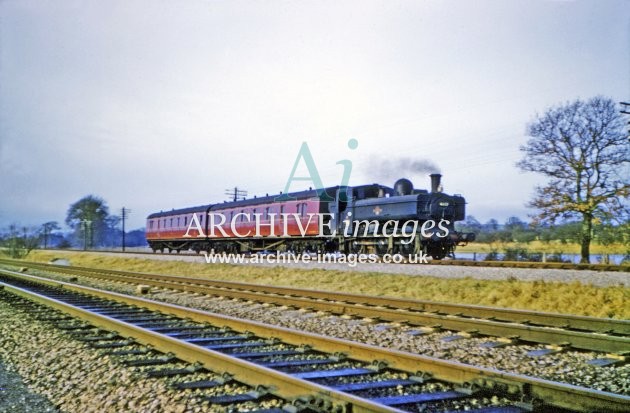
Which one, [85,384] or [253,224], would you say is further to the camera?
[253,224]

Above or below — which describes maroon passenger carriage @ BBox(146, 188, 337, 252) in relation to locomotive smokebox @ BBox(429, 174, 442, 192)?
below

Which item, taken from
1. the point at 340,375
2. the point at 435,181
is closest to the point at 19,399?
the point at 340,375

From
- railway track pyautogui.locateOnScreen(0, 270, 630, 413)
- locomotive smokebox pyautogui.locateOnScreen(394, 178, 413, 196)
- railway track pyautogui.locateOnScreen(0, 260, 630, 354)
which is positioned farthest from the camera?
locomotive smokebox pyautogui.locateOnScreen(394, 178, 413, 196)

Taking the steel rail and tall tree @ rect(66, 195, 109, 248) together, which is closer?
the steel rail

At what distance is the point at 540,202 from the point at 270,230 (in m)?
14.2

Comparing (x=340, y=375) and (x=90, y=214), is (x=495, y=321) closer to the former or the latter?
(x=340, y=375)

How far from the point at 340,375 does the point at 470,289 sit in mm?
8089

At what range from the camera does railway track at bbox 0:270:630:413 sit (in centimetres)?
372

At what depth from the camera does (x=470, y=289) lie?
11750 mm

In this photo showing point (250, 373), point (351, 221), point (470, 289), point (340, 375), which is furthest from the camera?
point (351, 221)

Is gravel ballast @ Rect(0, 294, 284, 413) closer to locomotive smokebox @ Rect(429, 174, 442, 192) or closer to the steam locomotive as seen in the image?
the steam locomotive

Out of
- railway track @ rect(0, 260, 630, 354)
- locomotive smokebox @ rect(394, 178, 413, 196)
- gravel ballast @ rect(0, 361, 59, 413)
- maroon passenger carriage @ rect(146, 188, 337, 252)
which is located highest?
locomotive smokebox @ rect(394, 178, 413, 196)

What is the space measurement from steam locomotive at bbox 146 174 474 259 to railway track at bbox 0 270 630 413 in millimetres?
12225

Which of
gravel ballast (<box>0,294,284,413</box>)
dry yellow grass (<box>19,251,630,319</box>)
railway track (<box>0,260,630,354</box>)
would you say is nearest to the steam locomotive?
dry yellow grass (<box>19,251,630,319</box>)
